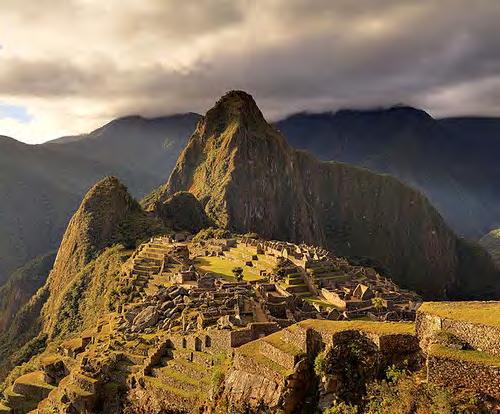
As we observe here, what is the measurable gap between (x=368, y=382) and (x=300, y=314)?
17.6m

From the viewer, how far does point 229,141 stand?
639 ft

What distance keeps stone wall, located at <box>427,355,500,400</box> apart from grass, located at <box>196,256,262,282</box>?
136 ft

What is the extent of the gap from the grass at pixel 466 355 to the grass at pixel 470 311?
946 millimetres

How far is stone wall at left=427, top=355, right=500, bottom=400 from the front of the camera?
16.1 metres

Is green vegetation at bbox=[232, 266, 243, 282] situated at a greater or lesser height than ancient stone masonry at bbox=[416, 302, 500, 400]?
lesser

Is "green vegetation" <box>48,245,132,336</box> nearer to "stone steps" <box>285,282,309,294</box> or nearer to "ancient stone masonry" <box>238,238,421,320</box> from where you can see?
"ancient stone masonry" <box>238,238,421,320</box>

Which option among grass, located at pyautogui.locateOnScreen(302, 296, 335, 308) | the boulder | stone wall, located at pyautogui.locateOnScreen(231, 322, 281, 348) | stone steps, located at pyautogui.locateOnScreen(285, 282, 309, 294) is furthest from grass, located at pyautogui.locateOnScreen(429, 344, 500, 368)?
stone steps, located at pyautogui.locateOnScreen(285, 282, 309, 294)

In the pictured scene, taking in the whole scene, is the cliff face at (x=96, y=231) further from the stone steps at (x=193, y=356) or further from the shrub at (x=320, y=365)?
the shrub at (x=320, y=365)

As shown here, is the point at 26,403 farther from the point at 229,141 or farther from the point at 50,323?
the point at 229,141

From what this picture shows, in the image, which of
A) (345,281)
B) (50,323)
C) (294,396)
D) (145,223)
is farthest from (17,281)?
(294,396)

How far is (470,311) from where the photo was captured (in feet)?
60.3

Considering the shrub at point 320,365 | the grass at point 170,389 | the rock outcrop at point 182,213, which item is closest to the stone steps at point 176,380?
the grass at point 170,389

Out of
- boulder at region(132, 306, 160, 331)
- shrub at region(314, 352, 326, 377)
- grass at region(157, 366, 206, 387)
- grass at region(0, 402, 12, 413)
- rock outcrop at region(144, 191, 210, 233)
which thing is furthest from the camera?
rock outcrop at region(144, 191, 210, 233)

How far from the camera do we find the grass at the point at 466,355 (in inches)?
644
